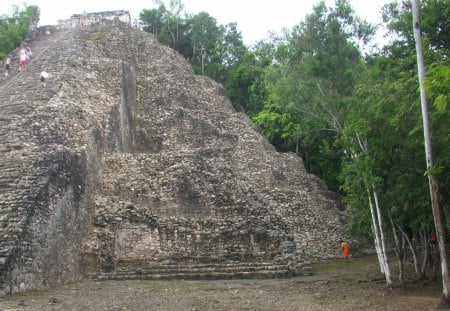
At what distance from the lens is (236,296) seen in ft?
27.9

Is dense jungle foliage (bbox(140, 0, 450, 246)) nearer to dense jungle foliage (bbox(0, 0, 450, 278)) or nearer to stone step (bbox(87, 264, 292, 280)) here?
dense jungle foliage (bbox(0, 0, 450, 278))

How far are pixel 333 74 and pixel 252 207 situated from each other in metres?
3.94

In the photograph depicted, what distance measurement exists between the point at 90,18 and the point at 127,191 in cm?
1952

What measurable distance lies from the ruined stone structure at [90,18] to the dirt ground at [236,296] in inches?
860

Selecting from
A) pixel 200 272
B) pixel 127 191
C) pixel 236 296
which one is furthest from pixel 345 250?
pixel 236 296

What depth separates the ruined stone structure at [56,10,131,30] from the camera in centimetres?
2930

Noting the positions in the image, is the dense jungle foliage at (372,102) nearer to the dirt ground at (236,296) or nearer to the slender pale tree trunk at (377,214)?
the slender pale tree trunk at (377,214)

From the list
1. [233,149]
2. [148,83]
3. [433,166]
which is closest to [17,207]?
[433,166]

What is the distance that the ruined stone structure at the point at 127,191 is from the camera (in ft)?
34.5

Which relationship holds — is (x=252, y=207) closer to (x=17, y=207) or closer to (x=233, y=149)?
(x=17, y=207)

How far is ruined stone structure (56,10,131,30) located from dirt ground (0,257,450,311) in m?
21.8

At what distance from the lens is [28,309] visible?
23.2ft

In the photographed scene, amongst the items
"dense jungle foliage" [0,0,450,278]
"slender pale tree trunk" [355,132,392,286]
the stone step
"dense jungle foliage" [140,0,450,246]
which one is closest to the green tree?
"dense jungle foliage" [0,0,450,278]

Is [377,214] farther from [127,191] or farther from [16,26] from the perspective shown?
[16,26]
